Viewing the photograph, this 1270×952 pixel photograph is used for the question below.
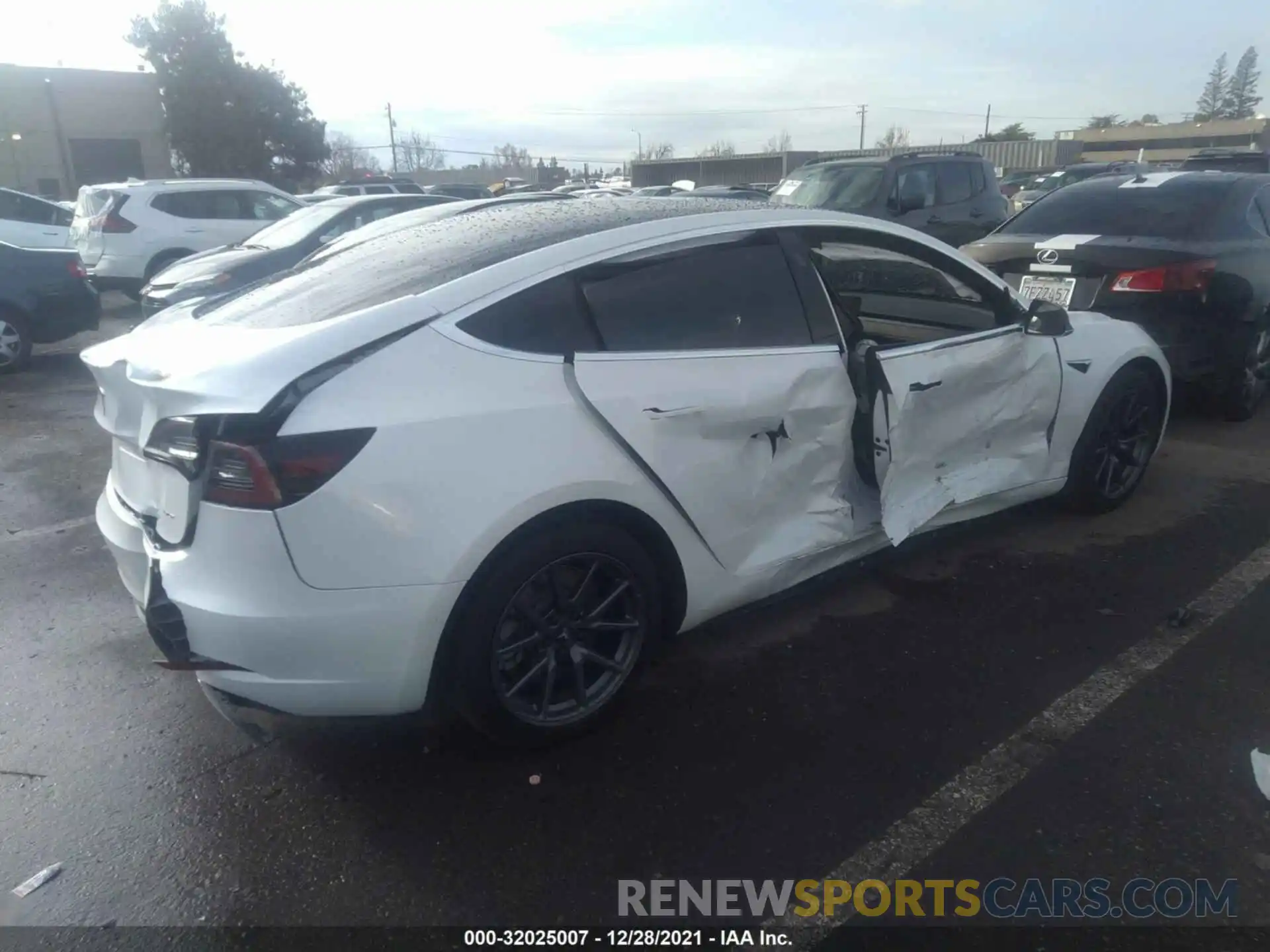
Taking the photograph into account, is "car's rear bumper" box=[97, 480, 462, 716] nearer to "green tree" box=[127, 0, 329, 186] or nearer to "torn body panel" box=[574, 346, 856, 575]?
"torn body panel" box=[574, 346, 856, 575]

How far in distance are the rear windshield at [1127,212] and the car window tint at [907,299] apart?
2830 mm

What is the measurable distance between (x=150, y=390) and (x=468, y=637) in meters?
1.11

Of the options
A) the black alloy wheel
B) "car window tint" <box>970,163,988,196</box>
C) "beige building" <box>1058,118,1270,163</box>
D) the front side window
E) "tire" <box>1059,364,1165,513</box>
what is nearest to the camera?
the black alloy wheel

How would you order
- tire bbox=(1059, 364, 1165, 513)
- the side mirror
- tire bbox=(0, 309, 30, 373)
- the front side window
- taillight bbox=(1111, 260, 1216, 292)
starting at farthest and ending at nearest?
tire bbox=(0, 309, 30, 373) < taillight bbox=(1111, 260, 1216, 292) < tire bbox=(1059, 364, 1165, 513) < the side mirror < the front side window

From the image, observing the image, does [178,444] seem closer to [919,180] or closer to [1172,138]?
[919,180]

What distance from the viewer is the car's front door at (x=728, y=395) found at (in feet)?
9.62

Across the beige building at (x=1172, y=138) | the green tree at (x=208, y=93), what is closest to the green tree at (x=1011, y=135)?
the beige building at (x=1172, y=138)

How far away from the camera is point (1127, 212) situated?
20.9ft

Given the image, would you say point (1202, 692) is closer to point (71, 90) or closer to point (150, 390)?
point (150, 390)

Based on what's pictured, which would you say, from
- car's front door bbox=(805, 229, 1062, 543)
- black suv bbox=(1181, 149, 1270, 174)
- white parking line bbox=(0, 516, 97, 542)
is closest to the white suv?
white parking line bbox=(0, 516, 97, 542)

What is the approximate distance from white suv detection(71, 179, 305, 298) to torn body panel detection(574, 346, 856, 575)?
1160cm

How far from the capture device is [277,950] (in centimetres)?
223

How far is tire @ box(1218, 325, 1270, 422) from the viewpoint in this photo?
6.23m

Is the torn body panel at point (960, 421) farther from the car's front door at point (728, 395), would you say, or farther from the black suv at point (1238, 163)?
the black suv at point (1238, 163)
